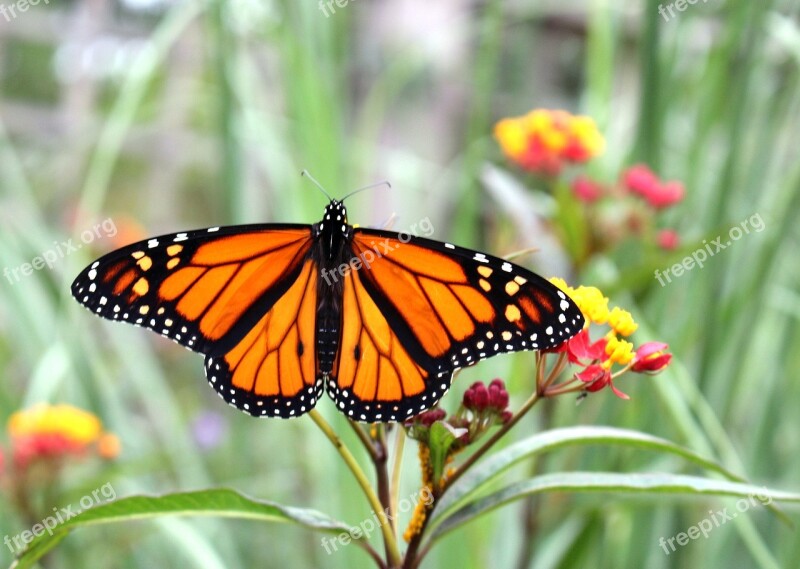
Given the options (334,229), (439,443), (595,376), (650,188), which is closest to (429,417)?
(439,443)

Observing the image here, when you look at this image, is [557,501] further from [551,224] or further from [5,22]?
[5,22]

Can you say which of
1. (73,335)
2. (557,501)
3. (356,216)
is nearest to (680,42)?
(356,216)

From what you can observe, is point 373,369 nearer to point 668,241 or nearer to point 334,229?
point 334,229

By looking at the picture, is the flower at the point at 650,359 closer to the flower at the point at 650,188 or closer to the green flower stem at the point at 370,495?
the green flower stem at the point at 370,495

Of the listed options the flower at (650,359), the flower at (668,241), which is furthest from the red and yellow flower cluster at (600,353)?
the flower at (668,241)

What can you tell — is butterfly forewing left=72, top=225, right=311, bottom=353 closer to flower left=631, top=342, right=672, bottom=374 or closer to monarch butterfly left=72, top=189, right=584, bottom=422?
monarch butterfly left=72, top=189, right=584, bottom=422

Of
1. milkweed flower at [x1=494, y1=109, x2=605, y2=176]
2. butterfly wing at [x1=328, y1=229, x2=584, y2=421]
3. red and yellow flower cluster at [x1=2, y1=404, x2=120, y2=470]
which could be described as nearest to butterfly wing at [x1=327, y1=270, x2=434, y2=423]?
butterfly wing at [x1=328, y1=229, x2=584, y2=421]
